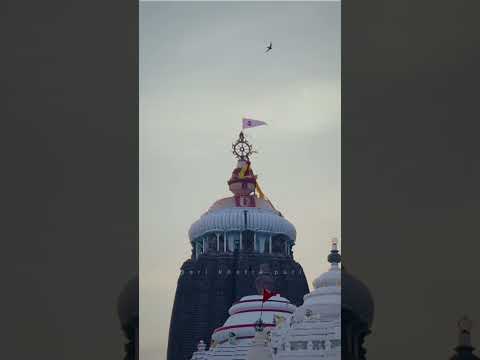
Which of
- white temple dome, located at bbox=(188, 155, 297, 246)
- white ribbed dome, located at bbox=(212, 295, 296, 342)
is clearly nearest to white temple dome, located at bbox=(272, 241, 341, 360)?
white ribbed dome, located at bbox=(212, 295, 296, 342)

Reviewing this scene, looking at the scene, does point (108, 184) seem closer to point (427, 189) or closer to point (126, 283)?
point (126, 283)

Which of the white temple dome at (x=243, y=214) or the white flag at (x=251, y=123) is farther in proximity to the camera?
the white temple dome at (x=243, y=214)

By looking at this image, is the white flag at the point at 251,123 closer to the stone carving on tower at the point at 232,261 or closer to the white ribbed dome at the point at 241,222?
the stone carving on tower at the point at 232,261

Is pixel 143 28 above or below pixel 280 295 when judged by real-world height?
above

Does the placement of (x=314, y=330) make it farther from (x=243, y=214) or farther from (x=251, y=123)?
(x=251, y=123)

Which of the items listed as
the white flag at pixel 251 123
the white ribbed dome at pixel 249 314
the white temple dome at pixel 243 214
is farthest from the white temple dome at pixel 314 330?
the white flag at pixel 251 123

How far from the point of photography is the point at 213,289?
14602 millimetres

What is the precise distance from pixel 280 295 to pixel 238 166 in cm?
136

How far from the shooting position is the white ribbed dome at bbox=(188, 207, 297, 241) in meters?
13.8

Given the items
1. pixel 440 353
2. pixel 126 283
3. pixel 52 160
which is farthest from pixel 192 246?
pixel 440 353

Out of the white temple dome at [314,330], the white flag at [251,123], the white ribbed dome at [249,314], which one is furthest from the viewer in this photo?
the white ribbed dome at [249,314]

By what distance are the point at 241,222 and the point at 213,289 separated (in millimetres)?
714

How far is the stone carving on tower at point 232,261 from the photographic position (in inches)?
544

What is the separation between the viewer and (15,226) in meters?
13.4
